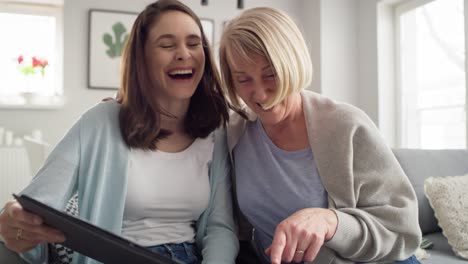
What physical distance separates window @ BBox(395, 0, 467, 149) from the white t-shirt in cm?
274

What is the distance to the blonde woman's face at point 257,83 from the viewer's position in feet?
3.36

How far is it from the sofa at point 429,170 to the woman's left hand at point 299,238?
131 centimetres

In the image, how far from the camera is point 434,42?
3.65m

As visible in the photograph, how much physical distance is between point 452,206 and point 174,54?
1.35 meters

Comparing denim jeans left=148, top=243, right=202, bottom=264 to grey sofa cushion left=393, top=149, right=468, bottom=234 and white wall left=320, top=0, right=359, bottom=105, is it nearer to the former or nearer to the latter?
grey sofa cushion left=393, top=149, right=468, bottom=234

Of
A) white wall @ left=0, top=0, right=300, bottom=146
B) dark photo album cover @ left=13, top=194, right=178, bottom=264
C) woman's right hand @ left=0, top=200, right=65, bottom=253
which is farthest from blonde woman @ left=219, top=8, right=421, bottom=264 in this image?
white wall @ left=0, top=0, right=300, bottom=146

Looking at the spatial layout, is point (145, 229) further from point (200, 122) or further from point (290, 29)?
point (290, 29)

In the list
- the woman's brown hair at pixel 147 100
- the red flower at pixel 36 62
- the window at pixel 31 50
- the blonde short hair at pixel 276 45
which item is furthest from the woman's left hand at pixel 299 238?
the red flower at pixel 36 62

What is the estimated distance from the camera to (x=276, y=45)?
99cm

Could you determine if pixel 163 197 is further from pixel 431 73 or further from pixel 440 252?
pixel 431 73

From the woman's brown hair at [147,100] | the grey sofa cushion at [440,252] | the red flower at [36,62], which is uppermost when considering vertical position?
the red flower at [36,62]

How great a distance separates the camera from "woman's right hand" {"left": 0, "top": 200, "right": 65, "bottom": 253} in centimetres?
82

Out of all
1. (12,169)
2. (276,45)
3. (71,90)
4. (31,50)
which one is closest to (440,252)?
(276,45)

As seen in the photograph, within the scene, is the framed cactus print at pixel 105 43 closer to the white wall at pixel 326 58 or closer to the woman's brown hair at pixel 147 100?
the white wall at pixel 326 58
